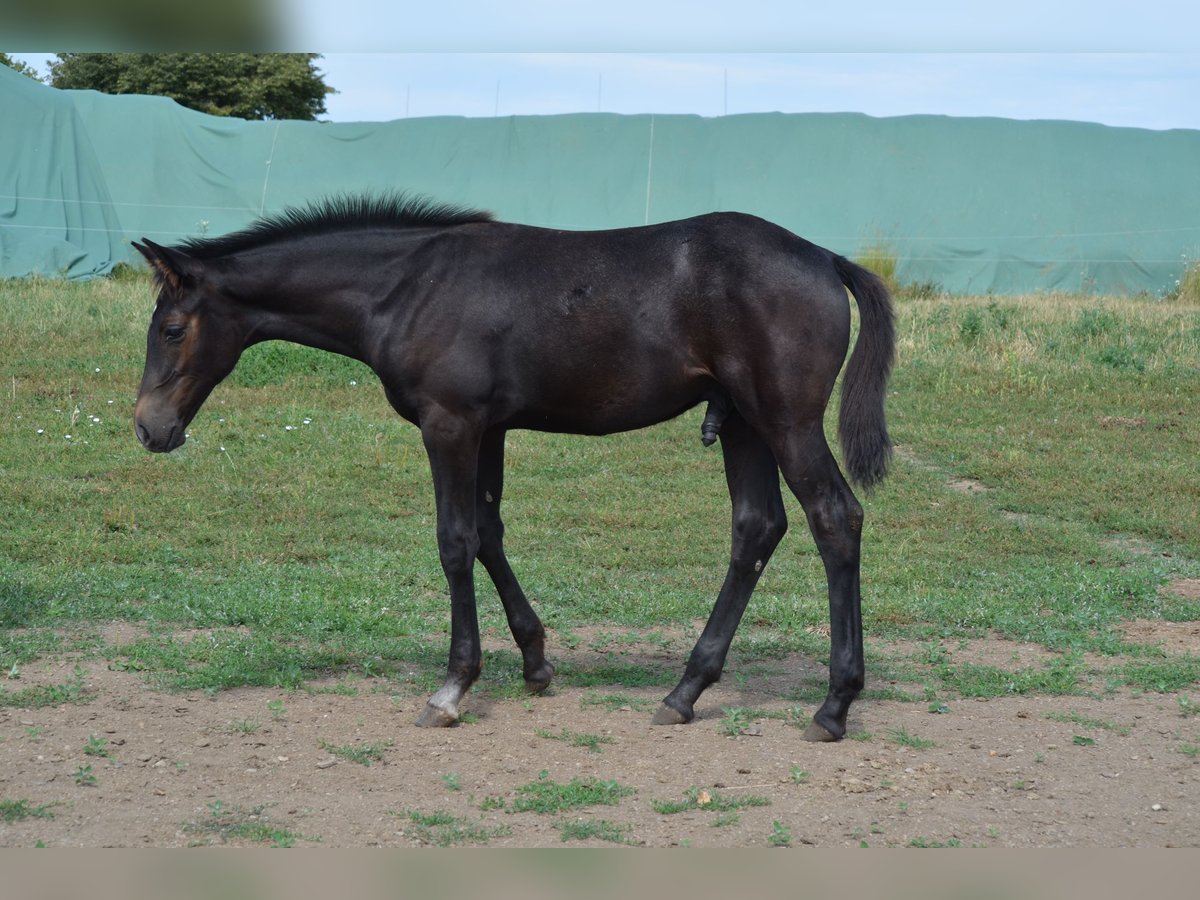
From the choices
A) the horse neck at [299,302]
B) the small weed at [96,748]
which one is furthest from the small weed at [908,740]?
the small weed at [96,748]

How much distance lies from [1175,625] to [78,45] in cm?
691

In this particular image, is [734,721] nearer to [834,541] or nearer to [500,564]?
[834,541]

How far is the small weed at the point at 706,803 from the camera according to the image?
4516mm

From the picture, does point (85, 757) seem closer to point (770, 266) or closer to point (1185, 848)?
point (770, 266)

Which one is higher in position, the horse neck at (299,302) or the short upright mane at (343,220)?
the short upright mane at (343,220)

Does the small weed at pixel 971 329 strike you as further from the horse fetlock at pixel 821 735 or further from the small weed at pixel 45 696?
the small weed at pixel 45 696

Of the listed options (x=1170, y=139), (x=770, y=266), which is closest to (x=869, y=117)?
(x=1170, y=139)

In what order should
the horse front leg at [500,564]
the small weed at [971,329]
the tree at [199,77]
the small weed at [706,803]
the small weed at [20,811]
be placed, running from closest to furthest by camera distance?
the small weed at [20,811]
the small weed at [706,803]
the horse front leg at [500,564]
the small weed at [971,329]
the tree at [199,77]

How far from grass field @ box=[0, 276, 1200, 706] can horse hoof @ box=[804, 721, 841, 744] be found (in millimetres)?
710

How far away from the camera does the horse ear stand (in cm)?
537

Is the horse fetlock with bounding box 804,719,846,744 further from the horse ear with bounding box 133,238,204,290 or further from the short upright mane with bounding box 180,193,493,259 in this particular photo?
the horse ear with bounding box 133,238,204,290

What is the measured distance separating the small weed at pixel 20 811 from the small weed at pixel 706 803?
6.92 feet

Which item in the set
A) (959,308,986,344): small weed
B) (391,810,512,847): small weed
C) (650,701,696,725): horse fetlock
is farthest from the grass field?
(391,810,512,847): small weed

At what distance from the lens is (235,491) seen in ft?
31.4
